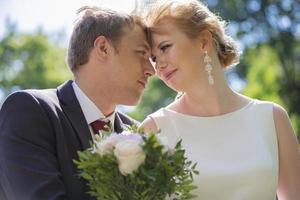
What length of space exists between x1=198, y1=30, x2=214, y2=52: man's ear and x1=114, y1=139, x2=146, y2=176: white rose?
1.47 metres

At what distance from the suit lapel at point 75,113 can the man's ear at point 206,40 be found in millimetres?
893

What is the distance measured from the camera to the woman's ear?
189 inches

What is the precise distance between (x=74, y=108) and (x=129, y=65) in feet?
1.75

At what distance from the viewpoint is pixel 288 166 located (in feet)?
15.5

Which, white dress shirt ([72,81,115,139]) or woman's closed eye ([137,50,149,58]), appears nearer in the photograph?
white dress shirt ([72,81,115,139])

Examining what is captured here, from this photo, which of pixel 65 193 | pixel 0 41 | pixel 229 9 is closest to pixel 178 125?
pixel 65 193

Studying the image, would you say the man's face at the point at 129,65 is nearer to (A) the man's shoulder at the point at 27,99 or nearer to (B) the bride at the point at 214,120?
(B) the bride at the point at 214,120

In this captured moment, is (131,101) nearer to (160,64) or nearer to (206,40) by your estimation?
(160,64)

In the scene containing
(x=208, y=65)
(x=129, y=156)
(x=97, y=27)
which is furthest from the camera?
(x=97, y=27)

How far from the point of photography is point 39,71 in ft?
84.1

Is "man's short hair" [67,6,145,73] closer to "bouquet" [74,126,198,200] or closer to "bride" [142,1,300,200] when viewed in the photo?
"bride" [142,1,300,200]

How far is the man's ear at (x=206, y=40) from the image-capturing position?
4.79 metres

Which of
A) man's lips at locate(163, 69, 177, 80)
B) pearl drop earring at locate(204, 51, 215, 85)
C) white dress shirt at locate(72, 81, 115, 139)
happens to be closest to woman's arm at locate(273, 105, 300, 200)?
pearl drop earring at locate(204, 51, 215, 85)

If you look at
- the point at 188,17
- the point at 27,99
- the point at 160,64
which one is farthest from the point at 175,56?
the point at 27,99
